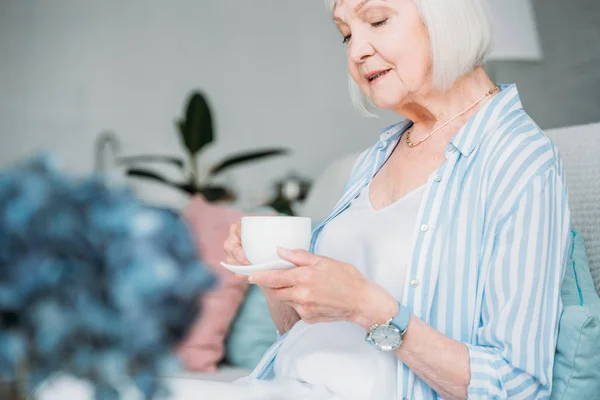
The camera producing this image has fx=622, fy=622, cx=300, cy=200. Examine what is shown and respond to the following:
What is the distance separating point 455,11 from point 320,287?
0.58 meters

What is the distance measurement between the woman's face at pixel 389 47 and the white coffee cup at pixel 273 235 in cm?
41

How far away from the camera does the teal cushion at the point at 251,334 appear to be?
1909mm

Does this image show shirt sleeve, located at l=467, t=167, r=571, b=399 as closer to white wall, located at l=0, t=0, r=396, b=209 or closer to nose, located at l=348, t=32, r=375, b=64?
nose, located at l=348, t=32, r=375, b=64

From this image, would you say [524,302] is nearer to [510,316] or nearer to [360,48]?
[510,316]

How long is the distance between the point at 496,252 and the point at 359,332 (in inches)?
11.5

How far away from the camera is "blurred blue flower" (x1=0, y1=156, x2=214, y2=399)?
35 centimetres

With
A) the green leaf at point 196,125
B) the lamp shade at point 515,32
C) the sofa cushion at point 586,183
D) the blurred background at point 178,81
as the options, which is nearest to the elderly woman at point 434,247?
the sofa cushion at point 586,183

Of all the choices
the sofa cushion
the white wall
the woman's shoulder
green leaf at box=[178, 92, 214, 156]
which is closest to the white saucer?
the woman's shoulder

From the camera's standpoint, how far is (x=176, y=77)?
4.39 m

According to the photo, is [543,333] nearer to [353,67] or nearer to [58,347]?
[353,67]

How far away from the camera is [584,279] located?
1095 mm

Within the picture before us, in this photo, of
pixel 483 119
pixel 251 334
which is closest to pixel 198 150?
pixel 251 334

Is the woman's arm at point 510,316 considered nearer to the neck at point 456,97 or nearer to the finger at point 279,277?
the finger at point 279,277

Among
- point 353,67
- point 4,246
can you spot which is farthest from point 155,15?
point 4,246
